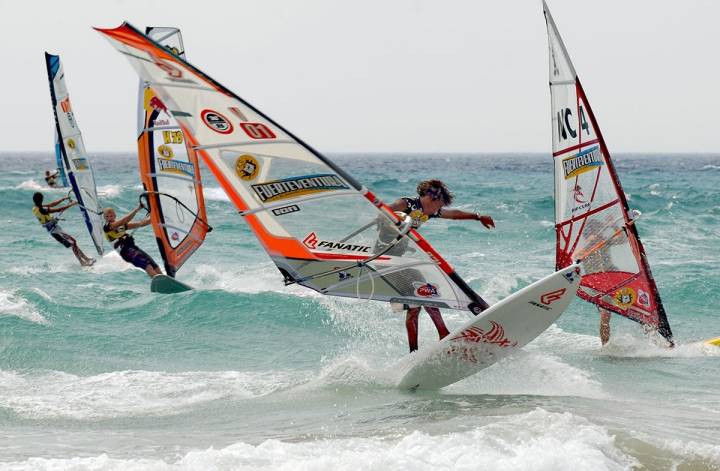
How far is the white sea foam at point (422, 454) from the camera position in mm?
5445

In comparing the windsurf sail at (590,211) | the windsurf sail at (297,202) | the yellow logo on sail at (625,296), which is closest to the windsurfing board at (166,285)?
the windsurf sail at (590,211)

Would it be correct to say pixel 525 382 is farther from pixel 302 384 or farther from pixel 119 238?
pixel 119 238

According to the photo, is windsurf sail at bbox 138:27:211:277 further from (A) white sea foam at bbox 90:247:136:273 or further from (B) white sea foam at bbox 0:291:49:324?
(A) white sea foam at bbox 90:247:136:273

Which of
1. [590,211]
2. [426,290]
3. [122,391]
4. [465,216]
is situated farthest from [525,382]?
[122,391]

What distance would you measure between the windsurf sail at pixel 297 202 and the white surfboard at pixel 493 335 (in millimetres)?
189

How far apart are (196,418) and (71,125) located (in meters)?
6.87

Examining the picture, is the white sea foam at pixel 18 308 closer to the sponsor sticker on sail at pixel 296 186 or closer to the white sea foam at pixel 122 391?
the white sea foam at pixel 122 391

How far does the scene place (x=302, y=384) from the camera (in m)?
8.05

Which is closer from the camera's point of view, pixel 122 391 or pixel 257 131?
pixel 257 131

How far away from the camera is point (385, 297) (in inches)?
254

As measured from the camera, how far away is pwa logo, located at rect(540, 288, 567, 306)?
6.42 meters

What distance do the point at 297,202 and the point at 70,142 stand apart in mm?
7488

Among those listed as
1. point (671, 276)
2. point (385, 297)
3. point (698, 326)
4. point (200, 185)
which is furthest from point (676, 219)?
point (385, 297)

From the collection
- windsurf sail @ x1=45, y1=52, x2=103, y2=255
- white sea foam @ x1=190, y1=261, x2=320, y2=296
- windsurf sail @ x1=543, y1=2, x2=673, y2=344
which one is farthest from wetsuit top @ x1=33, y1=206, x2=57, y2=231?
windsurf sail @ x1=543, y1=2, x2=673, y2=344
